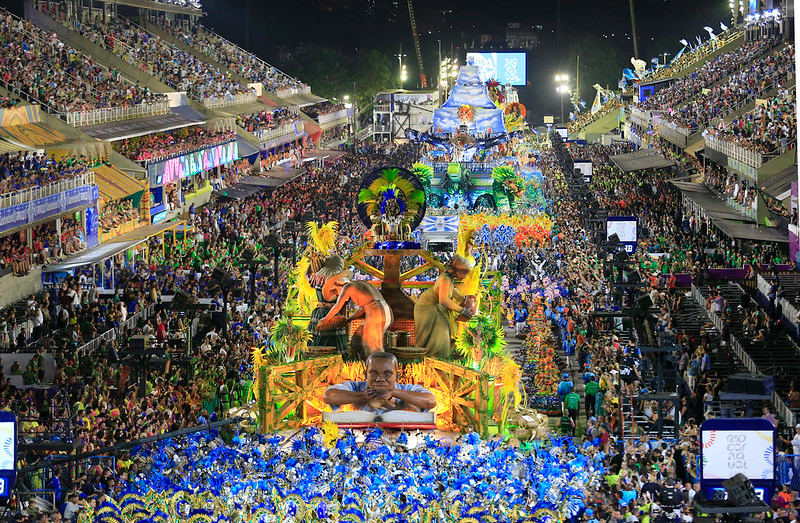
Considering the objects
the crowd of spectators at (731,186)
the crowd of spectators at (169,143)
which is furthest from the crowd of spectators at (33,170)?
the crowd of spectators at (731,186)

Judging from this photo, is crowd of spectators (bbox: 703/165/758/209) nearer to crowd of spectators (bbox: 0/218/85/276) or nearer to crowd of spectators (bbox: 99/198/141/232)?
crowd of spectators (bbox: 99/198/141/232)

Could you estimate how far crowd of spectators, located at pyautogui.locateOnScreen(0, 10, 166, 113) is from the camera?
45.4 meters

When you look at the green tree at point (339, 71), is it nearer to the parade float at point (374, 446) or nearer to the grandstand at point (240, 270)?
the grandstand at point (240, 270)

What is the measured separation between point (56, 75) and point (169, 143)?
24.0 ft

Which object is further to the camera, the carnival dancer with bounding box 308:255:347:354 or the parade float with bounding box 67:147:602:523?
the carnival dancer with bounding box 308:255:347:354

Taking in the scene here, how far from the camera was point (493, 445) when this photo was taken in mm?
18750

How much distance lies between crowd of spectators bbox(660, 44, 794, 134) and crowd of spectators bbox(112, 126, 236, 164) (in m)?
23.0

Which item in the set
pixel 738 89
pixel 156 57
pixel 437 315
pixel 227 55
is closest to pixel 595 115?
pixel 227 55

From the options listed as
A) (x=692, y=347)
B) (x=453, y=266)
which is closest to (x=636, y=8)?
(x=692, y=347)

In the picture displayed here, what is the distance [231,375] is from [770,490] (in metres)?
11.7

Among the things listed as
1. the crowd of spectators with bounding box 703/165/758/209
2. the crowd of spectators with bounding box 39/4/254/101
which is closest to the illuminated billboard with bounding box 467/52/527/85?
the crowd of spectators with bounding box 39/4/254/101

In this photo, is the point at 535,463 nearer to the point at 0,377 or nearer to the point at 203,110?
the point at 0,377

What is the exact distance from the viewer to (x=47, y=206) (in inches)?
1422

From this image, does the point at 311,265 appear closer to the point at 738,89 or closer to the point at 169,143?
the point at 169,143
